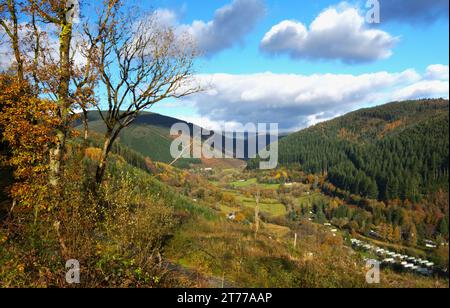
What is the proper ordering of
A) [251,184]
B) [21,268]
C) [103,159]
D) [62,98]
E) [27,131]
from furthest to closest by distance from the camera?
[251,184]
[103,159]
[62,98]
[27,131]
[21,268]

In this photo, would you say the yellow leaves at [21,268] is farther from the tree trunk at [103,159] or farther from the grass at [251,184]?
the grass at [251,184]

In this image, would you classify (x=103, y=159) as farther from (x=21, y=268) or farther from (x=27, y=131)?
(x=21, y=268)

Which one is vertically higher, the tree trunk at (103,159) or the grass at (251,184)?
the tree trunk at (103,159)

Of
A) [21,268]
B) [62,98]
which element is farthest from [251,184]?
[21,268]

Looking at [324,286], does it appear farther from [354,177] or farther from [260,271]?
[354,177]

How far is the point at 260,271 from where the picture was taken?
12.0 m

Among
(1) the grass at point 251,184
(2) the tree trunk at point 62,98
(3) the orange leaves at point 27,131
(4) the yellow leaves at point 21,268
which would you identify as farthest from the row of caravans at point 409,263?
(1) the grass at point 251,184

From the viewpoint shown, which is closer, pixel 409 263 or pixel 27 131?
pixel 27 131

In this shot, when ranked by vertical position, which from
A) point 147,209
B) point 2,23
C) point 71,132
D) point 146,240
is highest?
point 2,23

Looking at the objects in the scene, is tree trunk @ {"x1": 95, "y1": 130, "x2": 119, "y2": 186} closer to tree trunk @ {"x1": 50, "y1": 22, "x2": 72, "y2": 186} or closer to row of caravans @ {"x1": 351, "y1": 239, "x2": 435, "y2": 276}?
tree trunk @ {"x1": 50, "y1": 22, "x2": 72, "y2": 186}

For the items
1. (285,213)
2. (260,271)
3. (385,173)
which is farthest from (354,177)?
(260,271)
